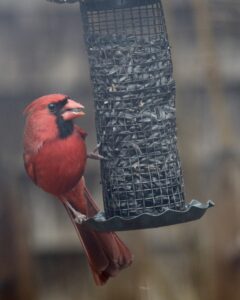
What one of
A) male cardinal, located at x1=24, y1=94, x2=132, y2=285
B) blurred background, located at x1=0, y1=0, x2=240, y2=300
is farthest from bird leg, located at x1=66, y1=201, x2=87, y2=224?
blurred background, located at x1=0, y1=0, x2=240, y2=300

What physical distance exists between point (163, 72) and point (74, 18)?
3.14 feet

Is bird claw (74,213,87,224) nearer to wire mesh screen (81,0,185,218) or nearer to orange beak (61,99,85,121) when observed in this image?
wire mesh screen (81,0,185,218)

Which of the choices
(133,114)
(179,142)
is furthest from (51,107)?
(179,142)

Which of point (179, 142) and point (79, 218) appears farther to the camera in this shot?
point (179, 142)

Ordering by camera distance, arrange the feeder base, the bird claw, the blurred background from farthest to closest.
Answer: the blurred background
the bird claw
the feeder base

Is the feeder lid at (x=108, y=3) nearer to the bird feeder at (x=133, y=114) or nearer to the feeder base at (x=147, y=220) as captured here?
the bird feeder at (x=133, y=114)

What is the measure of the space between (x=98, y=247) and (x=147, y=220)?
0.19m

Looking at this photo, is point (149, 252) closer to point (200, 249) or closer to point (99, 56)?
point (200, 249)

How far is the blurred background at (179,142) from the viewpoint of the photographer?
3.06 m

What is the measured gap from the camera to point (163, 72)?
219 cm

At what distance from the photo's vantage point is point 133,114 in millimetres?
2174

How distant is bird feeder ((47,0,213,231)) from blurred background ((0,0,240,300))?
795 mm

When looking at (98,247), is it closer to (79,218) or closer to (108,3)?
(79,218)

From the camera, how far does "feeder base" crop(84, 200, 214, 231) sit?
201cm
